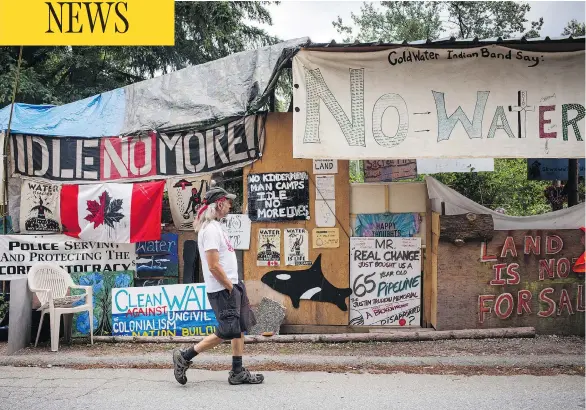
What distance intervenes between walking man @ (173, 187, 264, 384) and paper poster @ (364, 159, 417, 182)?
3657 millimetres

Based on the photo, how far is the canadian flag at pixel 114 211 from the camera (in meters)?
8.07

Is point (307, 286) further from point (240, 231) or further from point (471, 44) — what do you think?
point (471, 44)

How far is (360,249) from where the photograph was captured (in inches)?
322

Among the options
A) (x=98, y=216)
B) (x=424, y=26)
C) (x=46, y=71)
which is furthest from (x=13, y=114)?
(x=424, y=26)

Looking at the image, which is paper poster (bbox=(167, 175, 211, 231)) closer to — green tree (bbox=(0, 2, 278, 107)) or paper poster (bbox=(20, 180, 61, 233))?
paper poster (bbox=(20, 180, 61, 233))

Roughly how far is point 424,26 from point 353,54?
2096 cm

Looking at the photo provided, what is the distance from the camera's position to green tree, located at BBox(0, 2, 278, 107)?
15909 mm

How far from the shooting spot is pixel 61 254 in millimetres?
8227

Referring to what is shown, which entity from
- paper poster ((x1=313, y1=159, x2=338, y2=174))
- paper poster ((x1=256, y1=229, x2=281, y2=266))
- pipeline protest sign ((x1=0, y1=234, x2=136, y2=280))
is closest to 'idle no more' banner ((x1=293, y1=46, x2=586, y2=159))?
paper poster ((x1=313, y1=159, x2=338, y2=174))

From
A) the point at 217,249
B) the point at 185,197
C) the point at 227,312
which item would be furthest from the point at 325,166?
the point at 227,312

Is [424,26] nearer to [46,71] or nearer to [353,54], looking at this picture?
[46,71]

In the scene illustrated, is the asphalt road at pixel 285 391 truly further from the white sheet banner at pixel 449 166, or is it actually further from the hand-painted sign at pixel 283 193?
the white sheet banner at pixel 449 166

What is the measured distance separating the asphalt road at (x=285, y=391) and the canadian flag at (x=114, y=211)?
215 centimetres

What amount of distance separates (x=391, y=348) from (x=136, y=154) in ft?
13.4
